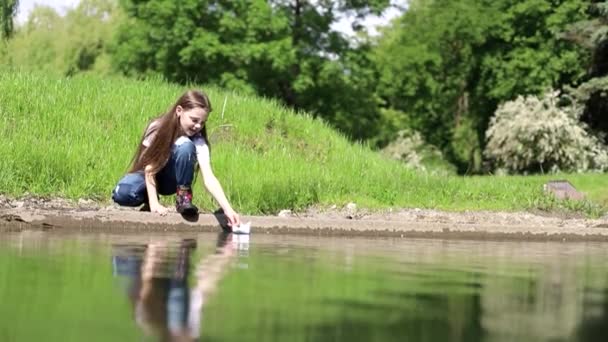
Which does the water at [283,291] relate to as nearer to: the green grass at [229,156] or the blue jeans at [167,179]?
the blue jeans at [167,179]

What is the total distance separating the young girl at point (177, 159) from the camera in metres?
8.15

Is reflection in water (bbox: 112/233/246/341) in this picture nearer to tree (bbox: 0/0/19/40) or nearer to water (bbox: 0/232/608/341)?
water (bbox: 0/232/608/341)

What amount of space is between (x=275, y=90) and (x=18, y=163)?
102 feet

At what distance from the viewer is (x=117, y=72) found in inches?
1708

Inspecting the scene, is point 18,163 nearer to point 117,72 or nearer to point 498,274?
point 498,274

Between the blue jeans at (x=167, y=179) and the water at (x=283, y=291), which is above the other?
the blue jeans at (x=167, y=179)

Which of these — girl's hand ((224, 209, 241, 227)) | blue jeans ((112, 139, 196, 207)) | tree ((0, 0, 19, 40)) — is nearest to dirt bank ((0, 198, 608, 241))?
blue jeans ((112, 139, 196, 207))

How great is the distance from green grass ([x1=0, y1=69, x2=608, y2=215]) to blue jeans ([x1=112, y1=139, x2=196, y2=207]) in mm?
1925

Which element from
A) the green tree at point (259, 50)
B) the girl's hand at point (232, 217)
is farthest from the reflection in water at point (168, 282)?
the green tree at point (259, 50)

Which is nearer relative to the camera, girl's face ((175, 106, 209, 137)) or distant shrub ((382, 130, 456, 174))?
girl's face ((175, 106, 209, 137))

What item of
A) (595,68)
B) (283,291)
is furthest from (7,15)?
(283,291)

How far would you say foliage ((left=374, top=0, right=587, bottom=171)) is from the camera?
4556cm

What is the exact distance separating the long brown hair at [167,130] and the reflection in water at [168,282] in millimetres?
835

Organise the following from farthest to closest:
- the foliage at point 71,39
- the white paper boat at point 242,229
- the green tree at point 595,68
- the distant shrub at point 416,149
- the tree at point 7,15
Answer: the foliage at point 71,39 < the distant shrub at point 416,149 < the green tree at point 595,68 < the tree at point 7,15 < the white paper boat at point 242,229
